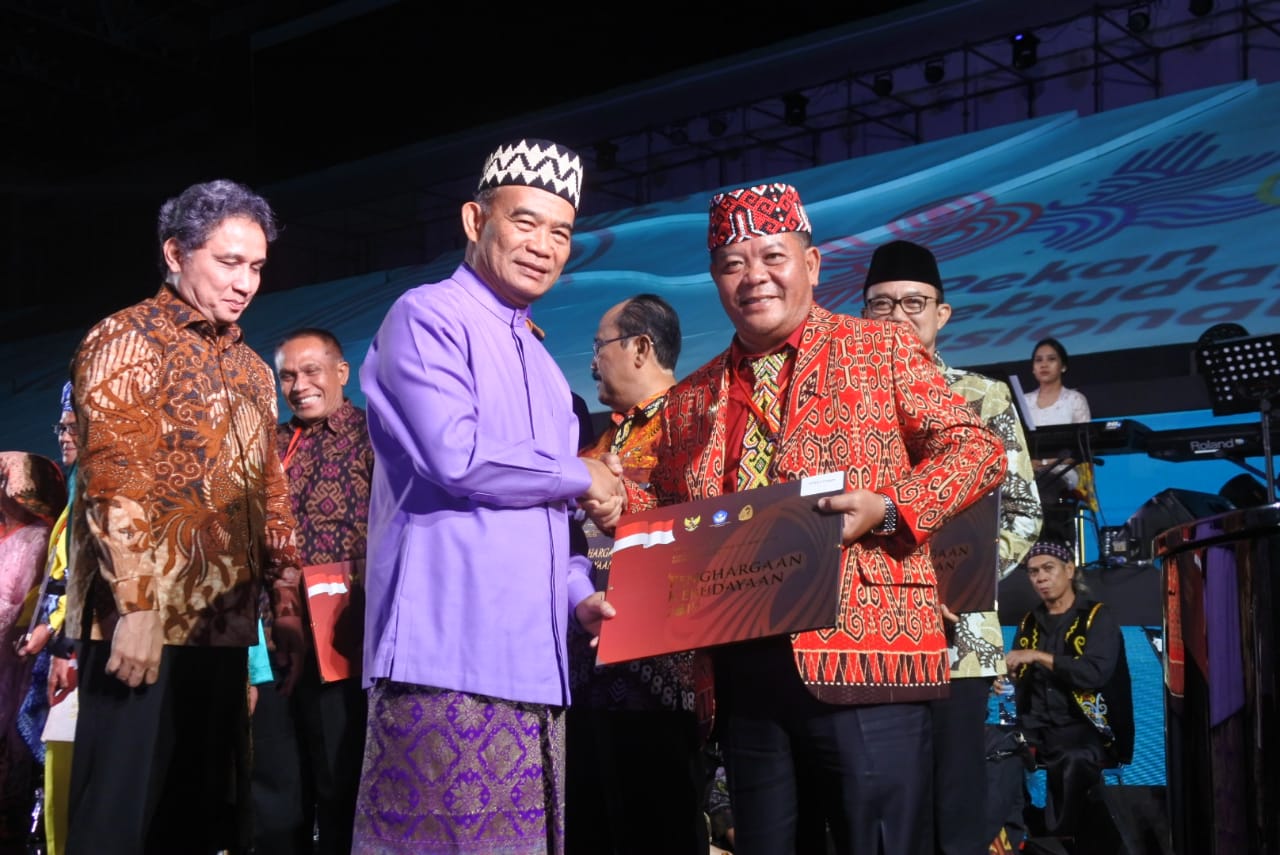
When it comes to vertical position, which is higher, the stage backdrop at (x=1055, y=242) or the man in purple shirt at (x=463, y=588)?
the stage backdrop at (x=1055, y=242)

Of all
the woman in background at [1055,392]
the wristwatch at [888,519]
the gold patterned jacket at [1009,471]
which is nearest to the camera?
the wristwatch at [888,519]

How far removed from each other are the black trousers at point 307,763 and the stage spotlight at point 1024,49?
807cm

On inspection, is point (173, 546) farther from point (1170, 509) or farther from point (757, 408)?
point (1170, 509)

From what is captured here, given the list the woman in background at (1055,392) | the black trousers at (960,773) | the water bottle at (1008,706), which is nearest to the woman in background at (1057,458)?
the woman in background at (1055,392)

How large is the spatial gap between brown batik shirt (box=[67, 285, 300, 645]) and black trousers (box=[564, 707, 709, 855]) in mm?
851

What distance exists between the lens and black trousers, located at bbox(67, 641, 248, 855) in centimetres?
217

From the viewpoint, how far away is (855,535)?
→ 1.79 metres

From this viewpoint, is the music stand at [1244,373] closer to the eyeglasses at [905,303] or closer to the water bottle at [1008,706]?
the water bottle at [1008,706]

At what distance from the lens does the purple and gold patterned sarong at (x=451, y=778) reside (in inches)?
67.4

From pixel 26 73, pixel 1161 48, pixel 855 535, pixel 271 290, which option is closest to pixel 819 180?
pixel 1161 48

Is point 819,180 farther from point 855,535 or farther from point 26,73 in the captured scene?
point 855,535

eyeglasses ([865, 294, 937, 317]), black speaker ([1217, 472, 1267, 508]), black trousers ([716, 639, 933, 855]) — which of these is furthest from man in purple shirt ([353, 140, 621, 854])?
black speaker ([1217, 472, 1267, 508])

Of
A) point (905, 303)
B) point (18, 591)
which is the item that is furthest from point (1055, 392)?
point (18, 591)

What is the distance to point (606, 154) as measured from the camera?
1152 cm
